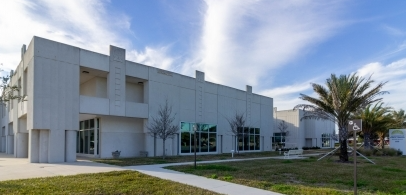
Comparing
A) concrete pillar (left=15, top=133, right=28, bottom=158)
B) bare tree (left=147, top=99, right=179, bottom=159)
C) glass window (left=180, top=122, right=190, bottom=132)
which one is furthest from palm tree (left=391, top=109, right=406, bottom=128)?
concrete pillar (left=15, top=133, right=28, bottom=158)

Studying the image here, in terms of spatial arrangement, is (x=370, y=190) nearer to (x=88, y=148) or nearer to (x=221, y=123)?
(x=88, y=148)

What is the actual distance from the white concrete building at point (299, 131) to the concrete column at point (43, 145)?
3972 cm

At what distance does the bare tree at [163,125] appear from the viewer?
24.5 metres

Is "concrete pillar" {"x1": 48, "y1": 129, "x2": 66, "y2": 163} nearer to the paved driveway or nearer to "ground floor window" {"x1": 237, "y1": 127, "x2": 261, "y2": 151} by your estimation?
the paved driveway

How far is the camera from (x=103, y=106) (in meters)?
23.3

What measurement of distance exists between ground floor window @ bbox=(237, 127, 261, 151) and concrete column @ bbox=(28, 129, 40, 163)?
70.5 feet

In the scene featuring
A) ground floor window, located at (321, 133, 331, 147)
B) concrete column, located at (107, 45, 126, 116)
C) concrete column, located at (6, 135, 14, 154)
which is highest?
concrete column, located at (107, 45, 126, 116)

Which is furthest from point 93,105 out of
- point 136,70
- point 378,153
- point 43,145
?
point 378,153

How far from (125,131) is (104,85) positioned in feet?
14.1

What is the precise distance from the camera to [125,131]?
86.0 ft

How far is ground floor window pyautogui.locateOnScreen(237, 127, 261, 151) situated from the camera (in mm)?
36875

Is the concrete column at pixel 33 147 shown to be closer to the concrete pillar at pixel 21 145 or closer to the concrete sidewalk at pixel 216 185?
the concrete pillar at pixel 21 145

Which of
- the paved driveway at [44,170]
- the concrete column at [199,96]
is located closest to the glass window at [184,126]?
the concrete column at [199,96]

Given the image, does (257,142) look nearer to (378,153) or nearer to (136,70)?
(378,153)
